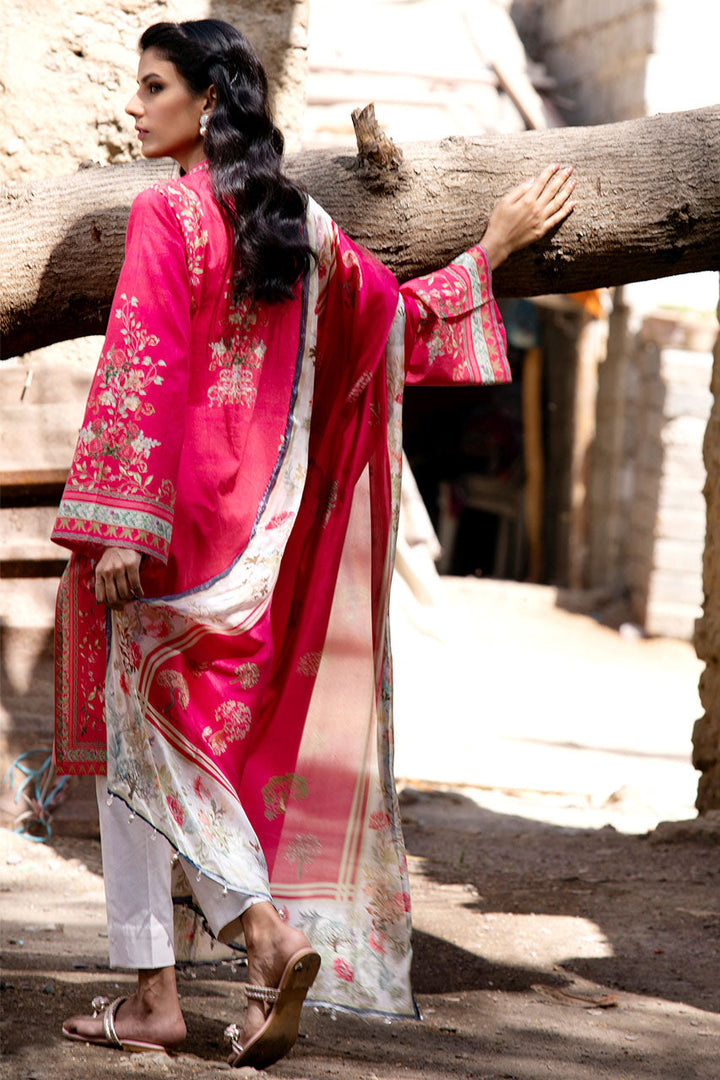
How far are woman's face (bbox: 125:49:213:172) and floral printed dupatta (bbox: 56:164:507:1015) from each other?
14cm

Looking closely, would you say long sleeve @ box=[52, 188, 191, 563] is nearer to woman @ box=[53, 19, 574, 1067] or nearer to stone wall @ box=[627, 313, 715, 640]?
woman @ box=[53, 19, 574, 1067]

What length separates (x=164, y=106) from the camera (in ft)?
7.47

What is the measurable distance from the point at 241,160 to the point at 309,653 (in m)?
0.96

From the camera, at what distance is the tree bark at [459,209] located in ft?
9.08

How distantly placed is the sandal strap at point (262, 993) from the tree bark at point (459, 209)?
154 centimetres

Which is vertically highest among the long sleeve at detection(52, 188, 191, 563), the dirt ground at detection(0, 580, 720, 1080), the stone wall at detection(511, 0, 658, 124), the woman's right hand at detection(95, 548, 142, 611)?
the stone wall at detection(511, 0, 658, 124)

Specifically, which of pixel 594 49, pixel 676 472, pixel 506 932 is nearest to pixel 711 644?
pixel 506 932

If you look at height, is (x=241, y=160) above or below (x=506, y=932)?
above

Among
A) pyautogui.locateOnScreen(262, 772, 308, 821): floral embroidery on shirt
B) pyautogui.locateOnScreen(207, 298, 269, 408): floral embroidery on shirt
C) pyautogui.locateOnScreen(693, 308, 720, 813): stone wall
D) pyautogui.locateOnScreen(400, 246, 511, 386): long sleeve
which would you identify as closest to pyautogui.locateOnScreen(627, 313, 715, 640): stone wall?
pyautogui.locateOnScreen(693, 308, 720, 813): stone wall

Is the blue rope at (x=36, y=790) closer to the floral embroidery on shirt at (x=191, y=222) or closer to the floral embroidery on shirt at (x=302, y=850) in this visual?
the floral embroidery on shirt at (x=302, y=850)

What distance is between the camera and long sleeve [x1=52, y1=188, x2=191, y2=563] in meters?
2.15

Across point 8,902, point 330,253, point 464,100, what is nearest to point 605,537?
point 464,100

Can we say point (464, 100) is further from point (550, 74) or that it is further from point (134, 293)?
point (134, 293)

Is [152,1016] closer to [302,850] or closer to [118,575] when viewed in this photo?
[302,850]
